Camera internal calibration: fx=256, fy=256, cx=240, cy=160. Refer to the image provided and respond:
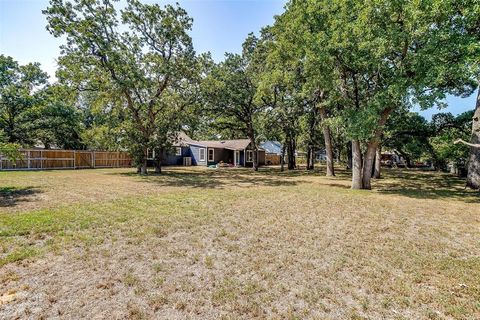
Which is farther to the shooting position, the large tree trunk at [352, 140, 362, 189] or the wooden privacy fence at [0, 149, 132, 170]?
the wooden privacy fence at [0, 149, 132, 170]

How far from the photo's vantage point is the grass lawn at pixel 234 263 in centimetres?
289

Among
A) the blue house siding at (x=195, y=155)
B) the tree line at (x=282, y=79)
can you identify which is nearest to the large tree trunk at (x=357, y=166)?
the tree line at (x=282, y=79)

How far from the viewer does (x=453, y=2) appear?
9219 millimetres

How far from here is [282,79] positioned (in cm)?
1681

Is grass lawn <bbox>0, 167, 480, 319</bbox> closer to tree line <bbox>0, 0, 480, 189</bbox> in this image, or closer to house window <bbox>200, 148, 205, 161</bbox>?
tree line <bbox>0, 0, 480, 189</bbox>

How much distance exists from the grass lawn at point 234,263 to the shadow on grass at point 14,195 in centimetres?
25

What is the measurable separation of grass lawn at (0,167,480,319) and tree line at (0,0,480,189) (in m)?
5.55

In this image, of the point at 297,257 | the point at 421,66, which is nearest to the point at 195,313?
the point at 297,257

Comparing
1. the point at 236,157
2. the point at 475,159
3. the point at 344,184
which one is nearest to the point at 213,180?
the point at 344,184

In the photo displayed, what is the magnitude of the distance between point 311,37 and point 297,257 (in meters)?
10.5

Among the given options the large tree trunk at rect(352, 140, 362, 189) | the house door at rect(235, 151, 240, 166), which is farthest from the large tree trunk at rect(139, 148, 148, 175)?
the house door at rect(235, 151, 240, 166)

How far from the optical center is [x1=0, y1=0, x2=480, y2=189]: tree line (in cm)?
969

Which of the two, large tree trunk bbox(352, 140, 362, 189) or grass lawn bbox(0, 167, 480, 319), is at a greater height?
large tree trunk bbox(352, 140, 362, 189)

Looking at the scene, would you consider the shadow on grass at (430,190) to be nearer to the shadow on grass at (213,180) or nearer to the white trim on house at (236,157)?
the shadow on grass at (213,180)
